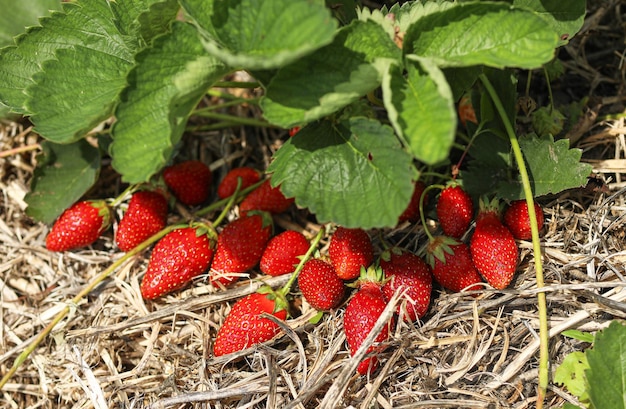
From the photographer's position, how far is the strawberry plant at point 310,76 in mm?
1144

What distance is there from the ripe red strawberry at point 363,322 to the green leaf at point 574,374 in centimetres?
41

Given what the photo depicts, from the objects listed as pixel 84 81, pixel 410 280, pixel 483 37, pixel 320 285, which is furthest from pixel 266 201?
pixel 483 37

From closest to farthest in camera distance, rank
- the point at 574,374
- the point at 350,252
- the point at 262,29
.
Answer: the point at 262,29 → the point at 574,374 → the point at 350,252

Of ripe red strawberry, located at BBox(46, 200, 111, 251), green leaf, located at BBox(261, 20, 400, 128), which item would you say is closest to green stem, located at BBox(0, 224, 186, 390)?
ripe red strawberry, located at BBox(46, 200, 111, 251)

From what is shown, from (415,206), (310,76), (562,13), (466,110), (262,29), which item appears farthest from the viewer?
(466,110)

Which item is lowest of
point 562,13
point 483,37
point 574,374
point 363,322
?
point 574,374

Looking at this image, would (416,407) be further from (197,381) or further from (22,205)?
(22,205)

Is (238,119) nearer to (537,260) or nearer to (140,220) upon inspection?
(140,220)

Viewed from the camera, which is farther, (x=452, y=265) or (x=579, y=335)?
(x=452, y=265)

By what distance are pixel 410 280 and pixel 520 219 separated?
0.34m

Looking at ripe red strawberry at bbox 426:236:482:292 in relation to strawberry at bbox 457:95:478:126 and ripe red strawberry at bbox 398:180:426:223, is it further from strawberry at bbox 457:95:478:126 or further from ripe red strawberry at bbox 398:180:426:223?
strawberry at bbox 457:95:478:126

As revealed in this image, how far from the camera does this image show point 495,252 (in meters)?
1.50

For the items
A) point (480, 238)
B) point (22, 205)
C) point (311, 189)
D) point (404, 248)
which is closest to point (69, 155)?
point (22, 205)

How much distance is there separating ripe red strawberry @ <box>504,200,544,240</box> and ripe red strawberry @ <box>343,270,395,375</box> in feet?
1.33
